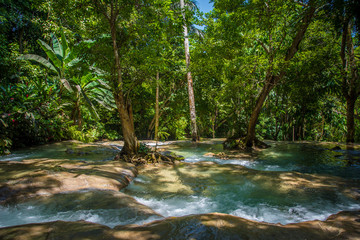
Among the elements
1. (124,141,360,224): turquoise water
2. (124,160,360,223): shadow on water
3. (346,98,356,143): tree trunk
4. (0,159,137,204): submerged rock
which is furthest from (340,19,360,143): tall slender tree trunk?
(0,159,137,204): submerged rock

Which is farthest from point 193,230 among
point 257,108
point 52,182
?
point 257,108

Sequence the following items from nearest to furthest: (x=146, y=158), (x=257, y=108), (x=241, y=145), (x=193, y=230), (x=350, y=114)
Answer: (x=193, y=230) → (x=146, y=158) → (x=257, y=108) → (x=350, y=114) → (x=241, y=145)

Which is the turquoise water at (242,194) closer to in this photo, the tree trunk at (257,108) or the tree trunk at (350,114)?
the tree trunk at (257,108)

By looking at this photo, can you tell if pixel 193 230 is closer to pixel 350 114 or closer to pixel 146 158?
pixel 146 158

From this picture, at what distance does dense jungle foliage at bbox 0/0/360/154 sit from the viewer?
6.14 metres

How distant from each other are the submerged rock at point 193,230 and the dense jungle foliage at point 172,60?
3.69m

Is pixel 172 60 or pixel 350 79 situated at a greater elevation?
pixel 172 60

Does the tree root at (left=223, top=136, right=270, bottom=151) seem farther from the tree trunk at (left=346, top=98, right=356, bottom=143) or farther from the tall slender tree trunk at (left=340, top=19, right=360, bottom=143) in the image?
the tall slender tree trunk at (left=340, top=19, right=360, bottom=143)

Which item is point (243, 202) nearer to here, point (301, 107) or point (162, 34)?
point (162, 34)

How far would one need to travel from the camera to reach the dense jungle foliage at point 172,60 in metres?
6.14

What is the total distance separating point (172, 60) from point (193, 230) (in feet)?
33.3

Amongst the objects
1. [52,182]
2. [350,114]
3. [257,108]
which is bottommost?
[52,182]

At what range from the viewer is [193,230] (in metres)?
2.09

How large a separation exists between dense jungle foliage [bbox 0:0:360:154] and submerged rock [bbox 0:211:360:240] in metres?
3.69
